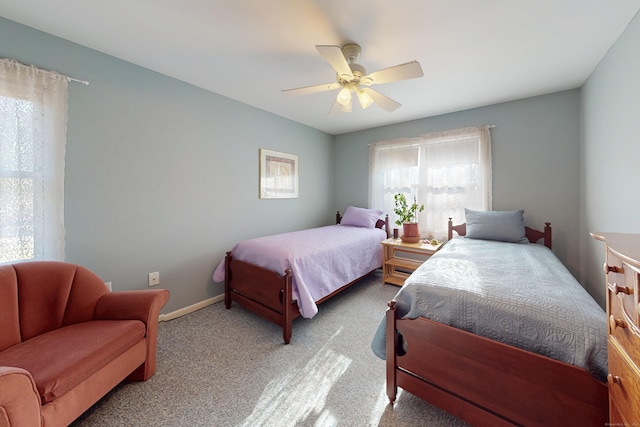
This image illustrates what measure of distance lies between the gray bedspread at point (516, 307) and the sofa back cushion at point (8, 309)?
2104 millimetres

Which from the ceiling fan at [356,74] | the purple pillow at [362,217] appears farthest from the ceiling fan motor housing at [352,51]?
the purple pillow at [362,217]

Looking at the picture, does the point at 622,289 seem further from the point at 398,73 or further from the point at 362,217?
the point at 362,217

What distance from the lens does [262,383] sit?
5.14 ft

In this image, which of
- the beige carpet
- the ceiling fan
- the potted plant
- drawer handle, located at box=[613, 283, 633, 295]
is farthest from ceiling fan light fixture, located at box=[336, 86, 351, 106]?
the beige carpet

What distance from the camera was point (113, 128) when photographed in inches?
79.9

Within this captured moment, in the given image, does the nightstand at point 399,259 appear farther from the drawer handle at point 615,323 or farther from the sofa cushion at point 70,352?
the sofa cushion at point 70,352

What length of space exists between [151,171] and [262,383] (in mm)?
2115

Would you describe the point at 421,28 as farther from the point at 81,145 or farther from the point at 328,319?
the point at 81,145

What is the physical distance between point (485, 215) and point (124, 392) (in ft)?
11.9

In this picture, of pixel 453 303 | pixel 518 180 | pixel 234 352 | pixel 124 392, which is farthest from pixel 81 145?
pixel 518 180

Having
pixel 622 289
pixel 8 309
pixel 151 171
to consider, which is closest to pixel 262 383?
pixel 8 309

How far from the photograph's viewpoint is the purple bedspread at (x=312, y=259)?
206cm

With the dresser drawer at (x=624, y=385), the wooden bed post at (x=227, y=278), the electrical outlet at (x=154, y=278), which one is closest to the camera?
the dresser drawer at (x=624, y=385)

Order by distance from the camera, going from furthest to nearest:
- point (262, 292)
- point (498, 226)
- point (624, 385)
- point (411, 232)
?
1. point (411, 232)
2. point (498, 226)
3. point (262, 292)
4. point (624, 385)
